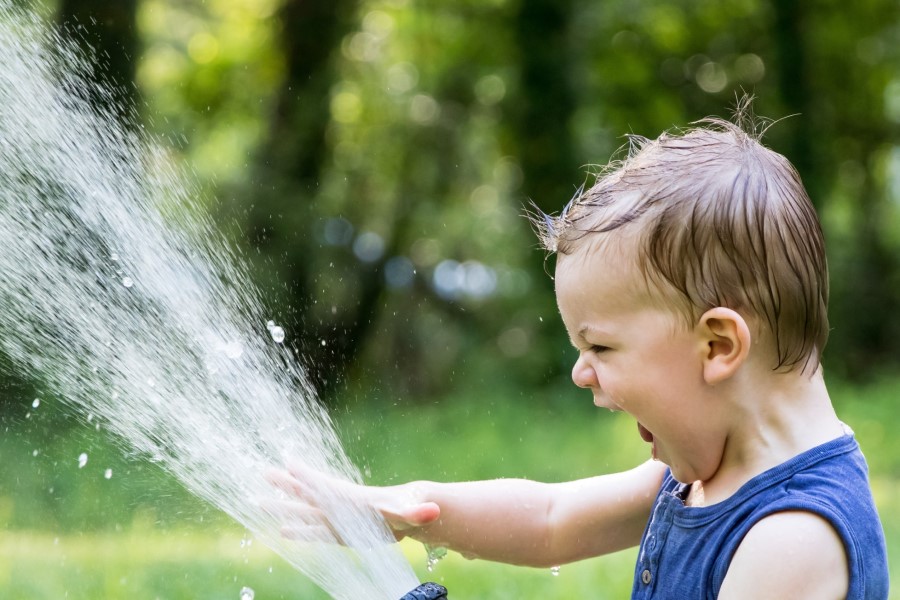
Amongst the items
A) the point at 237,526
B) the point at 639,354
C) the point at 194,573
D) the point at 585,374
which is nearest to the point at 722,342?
the point at 639,354

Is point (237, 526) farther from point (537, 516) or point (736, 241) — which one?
point (736, 241)

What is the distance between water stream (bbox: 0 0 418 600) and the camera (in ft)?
7.75

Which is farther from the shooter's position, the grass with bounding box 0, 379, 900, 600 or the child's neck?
the grass with bounding box 0, 379, 900, 600

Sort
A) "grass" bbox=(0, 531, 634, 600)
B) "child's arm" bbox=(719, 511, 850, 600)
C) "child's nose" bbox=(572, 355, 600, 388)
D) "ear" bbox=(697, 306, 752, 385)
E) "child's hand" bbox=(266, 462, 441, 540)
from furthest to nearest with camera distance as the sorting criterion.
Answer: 1. "grass" bbox=(0, 531, 634, 600)
2. "child's hand" bbox=(266, 462, 441, 540)
3. "child's nose" bbox=(572, 355, 600, 388)
4. "ear" bbox=(697, 306, 752, 385)
5. "child's arm" bbox=(719, 511, 850, 600)

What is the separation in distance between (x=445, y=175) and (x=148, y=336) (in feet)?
27.2

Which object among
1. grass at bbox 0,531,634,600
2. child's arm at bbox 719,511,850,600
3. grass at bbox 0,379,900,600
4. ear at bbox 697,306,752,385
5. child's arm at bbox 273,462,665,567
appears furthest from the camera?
grass at bbox 0,379,900,600

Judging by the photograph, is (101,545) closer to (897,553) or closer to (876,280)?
(897,553)

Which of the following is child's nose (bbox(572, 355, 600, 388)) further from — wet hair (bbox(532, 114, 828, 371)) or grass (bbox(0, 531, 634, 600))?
grass (bbox(0, 531, 634, 600))

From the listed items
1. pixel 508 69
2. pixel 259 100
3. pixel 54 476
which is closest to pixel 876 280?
pixel 508 69

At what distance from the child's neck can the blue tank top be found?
0.9 inches

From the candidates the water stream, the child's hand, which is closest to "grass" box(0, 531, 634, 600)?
the water stream

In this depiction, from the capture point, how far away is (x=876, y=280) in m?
12.5

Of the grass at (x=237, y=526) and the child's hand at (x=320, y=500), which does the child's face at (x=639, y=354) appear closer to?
the child's hand at (x=320, y=500)

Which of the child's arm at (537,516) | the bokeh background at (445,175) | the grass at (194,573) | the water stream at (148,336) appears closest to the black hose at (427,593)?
the water stream at (148,336)
